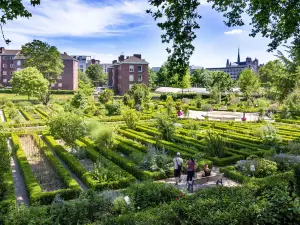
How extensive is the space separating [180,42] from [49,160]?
29.8 feet

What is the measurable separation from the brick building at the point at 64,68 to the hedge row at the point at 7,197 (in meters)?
64.7

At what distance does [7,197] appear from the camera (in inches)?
384

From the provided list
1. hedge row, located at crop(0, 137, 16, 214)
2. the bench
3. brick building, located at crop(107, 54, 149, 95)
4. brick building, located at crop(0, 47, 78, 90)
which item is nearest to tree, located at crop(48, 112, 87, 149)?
hedge row, located at crop(0, 137, 16, 214)

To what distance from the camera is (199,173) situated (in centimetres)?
1373

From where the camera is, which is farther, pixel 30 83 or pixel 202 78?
pixel 202 78

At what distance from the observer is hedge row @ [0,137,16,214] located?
27.2ft

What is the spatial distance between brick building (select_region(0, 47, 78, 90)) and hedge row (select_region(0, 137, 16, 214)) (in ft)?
212

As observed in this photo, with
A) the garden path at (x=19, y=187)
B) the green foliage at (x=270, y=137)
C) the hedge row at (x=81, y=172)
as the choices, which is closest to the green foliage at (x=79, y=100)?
the hedge row at (x=81, y=172)

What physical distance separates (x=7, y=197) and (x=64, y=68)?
220 ft

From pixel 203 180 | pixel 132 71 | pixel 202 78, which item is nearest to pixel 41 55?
pixel 132 71

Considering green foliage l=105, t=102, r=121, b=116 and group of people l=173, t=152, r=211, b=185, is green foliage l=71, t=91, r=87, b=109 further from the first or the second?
group of people l=173, t=152, r=211, b=185

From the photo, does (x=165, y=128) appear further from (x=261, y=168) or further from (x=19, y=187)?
(x=19, y=187)

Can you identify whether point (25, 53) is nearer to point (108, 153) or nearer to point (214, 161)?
point (108, 153)

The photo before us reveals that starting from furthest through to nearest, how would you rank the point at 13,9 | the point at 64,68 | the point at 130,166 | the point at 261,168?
the point at 64,68 < the point at 130,166 < the point at 261,168 < the point at 13,9
